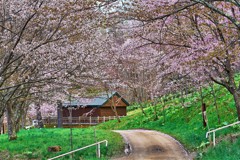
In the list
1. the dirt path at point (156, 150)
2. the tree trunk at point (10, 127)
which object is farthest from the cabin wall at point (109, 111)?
the tree trunk at point (10, 127)

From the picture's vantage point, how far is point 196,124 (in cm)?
2042

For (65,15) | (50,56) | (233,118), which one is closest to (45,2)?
(65,15)

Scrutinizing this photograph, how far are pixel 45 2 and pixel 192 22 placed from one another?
6.06 metres

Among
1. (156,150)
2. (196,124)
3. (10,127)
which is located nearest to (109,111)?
(196,124)

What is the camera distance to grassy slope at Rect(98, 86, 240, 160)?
1126 cm

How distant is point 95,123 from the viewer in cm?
4544

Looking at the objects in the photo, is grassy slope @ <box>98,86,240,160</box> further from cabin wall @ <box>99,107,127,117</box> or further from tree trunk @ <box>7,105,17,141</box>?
cabin wall @ <box>99,107,127,117</box>

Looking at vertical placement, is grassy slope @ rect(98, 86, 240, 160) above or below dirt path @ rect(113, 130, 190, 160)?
above

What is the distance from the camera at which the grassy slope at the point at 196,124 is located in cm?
1126

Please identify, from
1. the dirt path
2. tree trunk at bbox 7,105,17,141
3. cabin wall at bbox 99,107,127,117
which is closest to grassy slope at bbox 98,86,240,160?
the dirt path

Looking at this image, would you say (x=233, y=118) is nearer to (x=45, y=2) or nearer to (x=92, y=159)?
(x=92, y=159)

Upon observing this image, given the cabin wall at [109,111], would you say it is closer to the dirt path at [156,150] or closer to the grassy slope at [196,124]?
the grassy slope at [196,124]

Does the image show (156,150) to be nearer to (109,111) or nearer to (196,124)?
(196,124)

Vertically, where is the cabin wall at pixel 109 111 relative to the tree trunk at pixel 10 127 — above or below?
above
